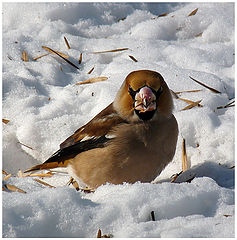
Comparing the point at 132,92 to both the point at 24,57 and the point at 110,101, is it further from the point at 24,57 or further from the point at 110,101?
the point at 24,57

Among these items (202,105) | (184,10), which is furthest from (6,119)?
(184,10)

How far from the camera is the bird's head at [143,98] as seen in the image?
372cm

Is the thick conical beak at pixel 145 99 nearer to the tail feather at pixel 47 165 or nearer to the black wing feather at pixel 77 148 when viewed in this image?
the black wing feather at pixel 77 148

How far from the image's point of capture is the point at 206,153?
4273 millimetres

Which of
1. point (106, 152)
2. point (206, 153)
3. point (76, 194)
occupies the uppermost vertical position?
point (76, 194)

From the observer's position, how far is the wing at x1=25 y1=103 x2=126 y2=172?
397cm

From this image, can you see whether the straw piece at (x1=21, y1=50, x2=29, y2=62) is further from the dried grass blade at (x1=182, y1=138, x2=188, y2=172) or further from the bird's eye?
the dried grass blade at (x1=182, y1=138, x2=188, y2=172)

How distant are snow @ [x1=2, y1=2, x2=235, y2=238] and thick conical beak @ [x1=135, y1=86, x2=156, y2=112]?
31.2 inches

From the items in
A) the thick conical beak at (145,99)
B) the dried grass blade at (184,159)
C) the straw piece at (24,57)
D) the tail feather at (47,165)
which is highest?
the thick conical beak at (145,99)

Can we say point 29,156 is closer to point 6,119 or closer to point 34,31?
point 6,119

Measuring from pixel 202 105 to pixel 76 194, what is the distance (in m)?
2.36

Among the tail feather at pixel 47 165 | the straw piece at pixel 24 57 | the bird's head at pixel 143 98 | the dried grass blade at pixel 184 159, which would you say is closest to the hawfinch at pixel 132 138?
the bird's head at pixel 143 98

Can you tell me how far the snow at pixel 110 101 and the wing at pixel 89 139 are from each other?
0.30 metres

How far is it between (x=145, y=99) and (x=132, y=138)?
381 millimetres
